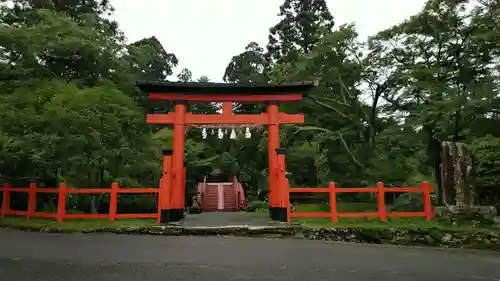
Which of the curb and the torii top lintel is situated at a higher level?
the torii top lintel

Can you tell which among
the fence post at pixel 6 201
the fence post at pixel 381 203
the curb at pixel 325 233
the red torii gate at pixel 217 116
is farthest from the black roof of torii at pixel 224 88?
the fence post at pixel 6 201

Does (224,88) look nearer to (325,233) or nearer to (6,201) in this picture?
(325,233)

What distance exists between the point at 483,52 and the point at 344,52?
19.5ft

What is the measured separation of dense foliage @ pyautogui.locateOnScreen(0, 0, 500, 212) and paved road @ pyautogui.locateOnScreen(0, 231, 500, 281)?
390cm

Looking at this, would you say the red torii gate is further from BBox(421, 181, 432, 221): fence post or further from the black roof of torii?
BBox(421, 181, 432, 221): fence post

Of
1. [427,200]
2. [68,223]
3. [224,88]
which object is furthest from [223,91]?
[427,200]

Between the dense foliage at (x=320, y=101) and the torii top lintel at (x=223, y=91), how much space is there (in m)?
1.63

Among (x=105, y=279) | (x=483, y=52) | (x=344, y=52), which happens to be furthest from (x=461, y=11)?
(x=105, y=279)

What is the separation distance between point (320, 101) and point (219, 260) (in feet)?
→ 45.9

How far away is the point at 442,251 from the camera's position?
8492 mm

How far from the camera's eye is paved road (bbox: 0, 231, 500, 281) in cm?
509

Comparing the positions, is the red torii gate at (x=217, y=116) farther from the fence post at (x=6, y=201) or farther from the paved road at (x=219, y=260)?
the fence post at (x=6, y=201)

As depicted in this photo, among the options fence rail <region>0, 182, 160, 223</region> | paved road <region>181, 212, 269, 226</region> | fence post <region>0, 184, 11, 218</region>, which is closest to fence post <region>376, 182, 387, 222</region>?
paved road <region>181, 212, 269, 226</region>

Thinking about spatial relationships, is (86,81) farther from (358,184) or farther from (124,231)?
(358,184)
